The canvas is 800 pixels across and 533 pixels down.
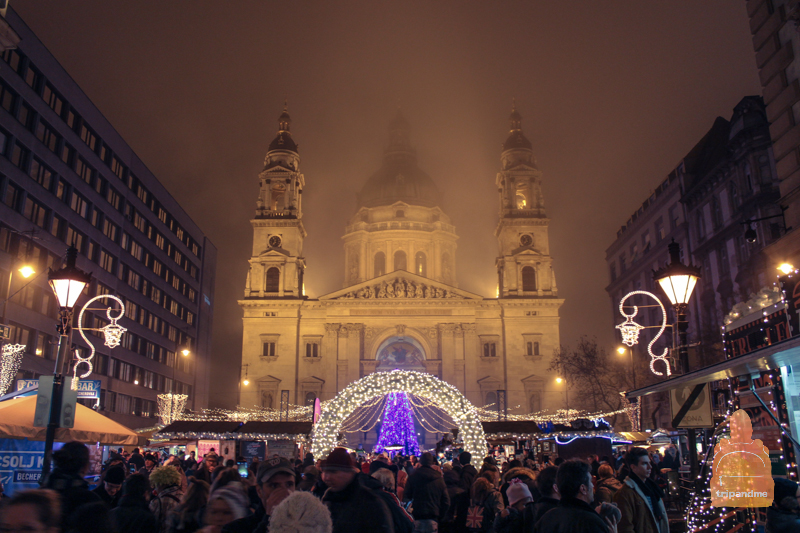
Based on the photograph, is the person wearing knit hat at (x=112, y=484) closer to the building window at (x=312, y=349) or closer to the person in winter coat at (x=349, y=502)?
the person in winter coat at (x=349, y=502)

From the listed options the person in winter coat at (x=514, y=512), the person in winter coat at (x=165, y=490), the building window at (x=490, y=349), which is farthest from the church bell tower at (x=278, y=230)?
the person in winter coat at (x=514, y=512)

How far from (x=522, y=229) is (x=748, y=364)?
59178 mm

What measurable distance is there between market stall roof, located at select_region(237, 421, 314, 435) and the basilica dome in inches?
2254

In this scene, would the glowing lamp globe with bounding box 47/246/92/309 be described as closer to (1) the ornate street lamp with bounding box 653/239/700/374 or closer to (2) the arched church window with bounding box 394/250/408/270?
(1) the ornate street lamp with bounding box 653/239/700/374

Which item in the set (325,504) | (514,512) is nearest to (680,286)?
(514,512)

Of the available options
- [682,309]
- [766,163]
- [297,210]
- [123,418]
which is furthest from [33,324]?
[766,163]

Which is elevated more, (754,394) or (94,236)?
(94,236)

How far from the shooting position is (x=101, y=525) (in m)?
5.08

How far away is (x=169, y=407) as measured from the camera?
189ft

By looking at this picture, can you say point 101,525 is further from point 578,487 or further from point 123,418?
point 123,418

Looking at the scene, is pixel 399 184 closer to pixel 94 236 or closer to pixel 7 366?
pixel 94 236

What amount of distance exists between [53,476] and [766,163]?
1570 inches


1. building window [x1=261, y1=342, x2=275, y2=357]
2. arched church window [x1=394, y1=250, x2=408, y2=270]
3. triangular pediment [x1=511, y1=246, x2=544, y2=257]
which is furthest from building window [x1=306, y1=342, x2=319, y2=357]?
triangular pediment [x1=511, y1=246, x2=544, y2=257]

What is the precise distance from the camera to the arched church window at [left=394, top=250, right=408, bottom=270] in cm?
8112
